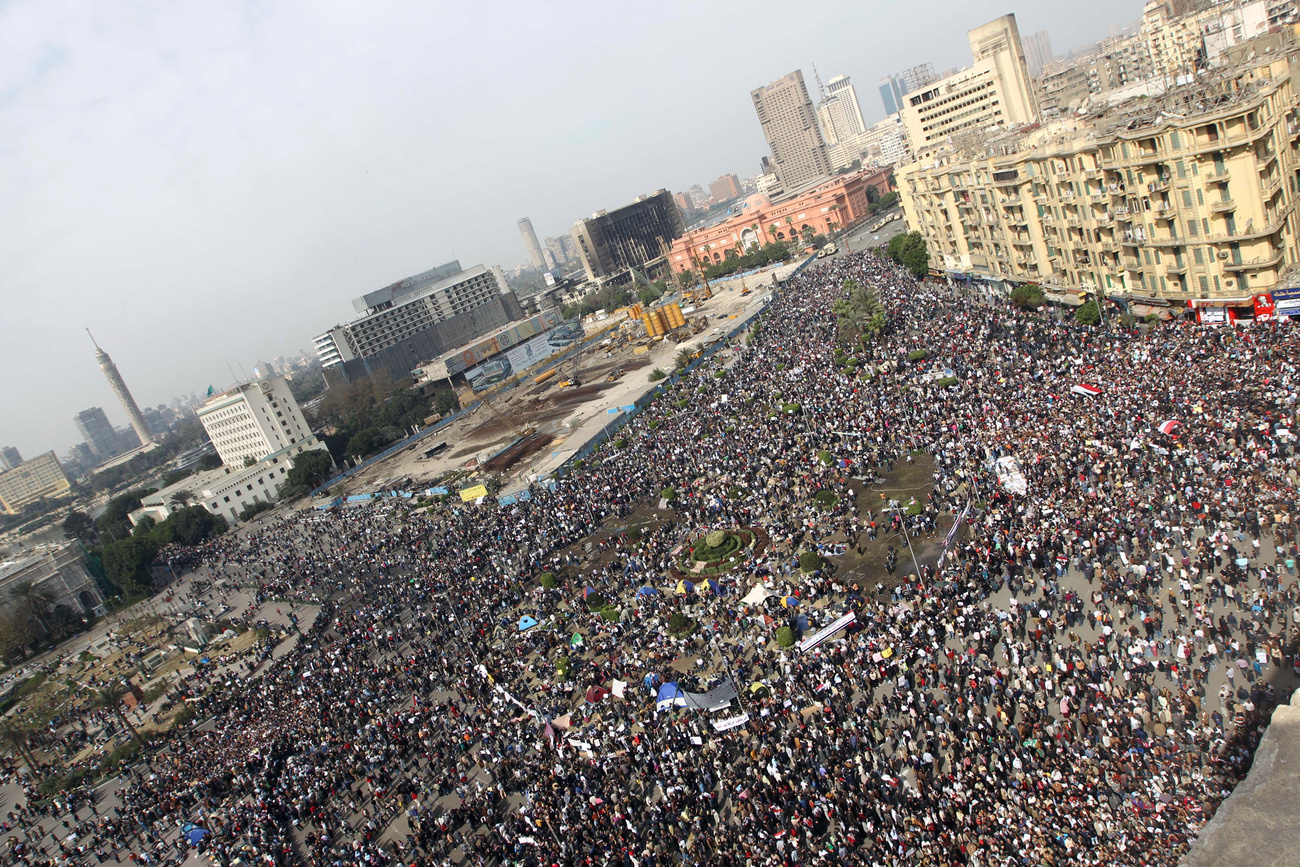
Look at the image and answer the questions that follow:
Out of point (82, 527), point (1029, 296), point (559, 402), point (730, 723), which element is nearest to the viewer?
point (730, 723)

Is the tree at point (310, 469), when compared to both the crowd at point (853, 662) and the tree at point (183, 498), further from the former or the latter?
the crowd at point (853, 662)

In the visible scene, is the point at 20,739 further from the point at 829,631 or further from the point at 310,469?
the point at 310,469

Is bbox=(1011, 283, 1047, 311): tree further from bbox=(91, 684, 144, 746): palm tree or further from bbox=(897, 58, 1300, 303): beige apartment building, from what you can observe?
bbox=(91, 684, 144, 746): palm tree

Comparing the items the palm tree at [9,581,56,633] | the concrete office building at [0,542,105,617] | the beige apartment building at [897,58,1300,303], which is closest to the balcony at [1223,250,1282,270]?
the beige apartment building at [897,58,1300,303]

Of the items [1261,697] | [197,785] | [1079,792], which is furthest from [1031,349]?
[197,785]

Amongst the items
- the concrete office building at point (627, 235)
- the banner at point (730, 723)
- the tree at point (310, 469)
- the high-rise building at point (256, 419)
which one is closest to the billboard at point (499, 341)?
the high-rise building at point (256, 419)

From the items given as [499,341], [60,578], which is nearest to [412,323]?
[499,341]
